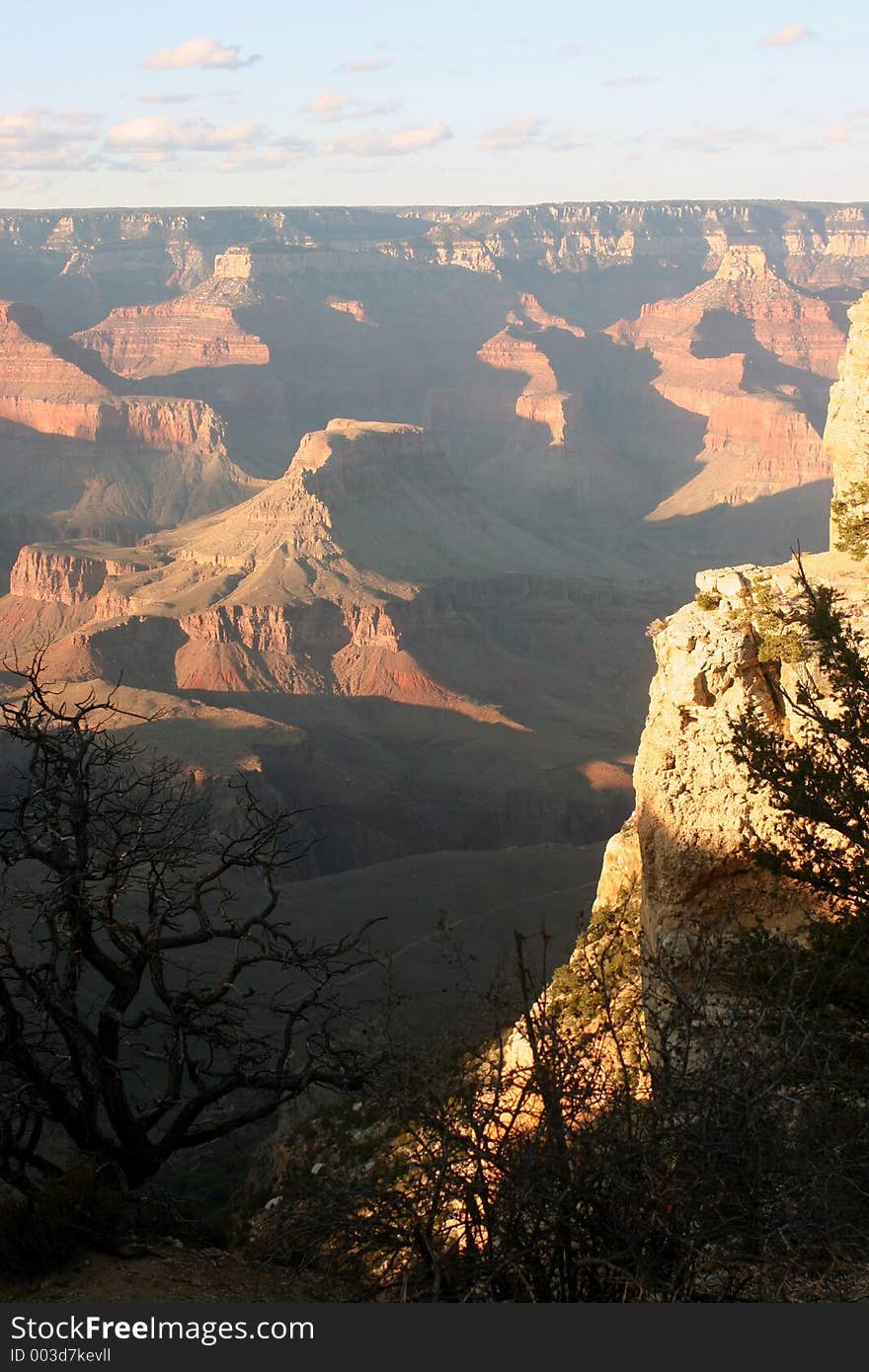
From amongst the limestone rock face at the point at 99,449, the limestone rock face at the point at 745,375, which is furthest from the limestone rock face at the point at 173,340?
the limestone rock face at the point at 745,375

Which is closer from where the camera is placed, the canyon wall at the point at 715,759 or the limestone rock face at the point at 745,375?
the canyon wall at the point at 715,759

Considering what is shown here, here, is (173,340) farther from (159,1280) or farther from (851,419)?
(159,1280)

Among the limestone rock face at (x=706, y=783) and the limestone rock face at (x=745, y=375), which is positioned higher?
the limestone rock face at (x=745, y=375)

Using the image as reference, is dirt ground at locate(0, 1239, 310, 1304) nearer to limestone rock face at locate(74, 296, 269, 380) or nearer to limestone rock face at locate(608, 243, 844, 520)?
limestone rock face at locate(608, 243, 844, 520)

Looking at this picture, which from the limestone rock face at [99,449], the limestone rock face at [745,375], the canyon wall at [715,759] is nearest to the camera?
the canyon wall at [715,759]

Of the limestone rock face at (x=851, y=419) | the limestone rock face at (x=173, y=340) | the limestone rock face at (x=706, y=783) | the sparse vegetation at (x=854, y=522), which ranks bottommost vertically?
the limestone rock face at (x=706, y=783)

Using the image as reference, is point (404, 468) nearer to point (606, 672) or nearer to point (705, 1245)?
point (606, 672)

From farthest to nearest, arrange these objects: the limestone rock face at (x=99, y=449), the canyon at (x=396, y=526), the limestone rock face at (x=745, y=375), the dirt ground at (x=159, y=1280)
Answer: the limestone rock face at (x=745, y=375) < the limestone rock face at (x=99, y=449) < the canyon at (x=396, y=526) < the dirt ground at (x=159, y=1280)

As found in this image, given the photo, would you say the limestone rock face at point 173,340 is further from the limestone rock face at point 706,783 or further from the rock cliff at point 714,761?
the limestone rock face at point 706,783
